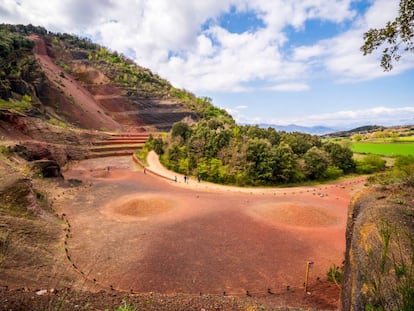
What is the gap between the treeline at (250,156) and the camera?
24.6 meters

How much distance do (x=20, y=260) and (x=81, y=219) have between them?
21.8ft

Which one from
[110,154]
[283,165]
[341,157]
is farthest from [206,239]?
[110,154]

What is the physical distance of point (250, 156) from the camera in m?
24.7

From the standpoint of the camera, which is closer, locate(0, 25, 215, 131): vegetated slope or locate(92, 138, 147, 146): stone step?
locate(92, 138, 147, 146): stone step

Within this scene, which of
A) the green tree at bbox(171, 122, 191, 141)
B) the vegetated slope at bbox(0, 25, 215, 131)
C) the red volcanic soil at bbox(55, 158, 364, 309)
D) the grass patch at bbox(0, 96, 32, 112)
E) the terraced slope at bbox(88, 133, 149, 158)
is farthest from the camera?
the vegetated slope at bbox(0, 25, 215, 131)

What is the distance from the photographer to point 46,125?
30.6 metres

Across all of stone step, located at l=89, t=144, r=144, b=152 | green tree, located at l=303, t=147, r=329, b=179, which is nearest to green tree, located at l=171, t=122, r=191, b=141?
stone step, located at l=89, t=144, r=144, b=152

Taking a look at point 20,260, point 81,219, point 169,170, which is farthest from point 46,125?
point 20,260

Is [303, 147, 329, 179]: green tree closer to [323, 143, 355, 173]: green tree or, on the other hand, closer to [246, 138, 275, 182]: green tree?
[323, 143, 355, 173]: green tree

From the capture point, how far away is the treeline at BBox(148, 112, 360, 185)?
24578 mm

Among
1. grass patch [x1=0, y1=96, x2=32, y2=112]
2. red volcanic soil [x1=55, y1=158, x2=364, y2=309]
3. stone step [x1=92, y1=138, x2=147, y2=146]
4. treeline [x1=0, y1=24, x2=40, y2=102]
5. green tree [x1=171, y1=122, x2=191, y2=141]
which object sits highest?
treeline [x1=0, y1=24, x2=40, y2=102]

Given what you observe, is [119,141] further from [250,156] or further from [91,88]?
[91,88]

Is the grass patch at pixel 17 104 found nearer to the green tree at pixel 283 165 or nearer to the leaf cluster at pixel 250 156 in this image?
the leaf cluster at pixel 250 156

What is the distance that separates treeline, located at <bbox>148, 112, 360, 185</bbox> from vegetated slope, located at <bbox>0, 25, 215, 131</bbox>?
66.0 ft
